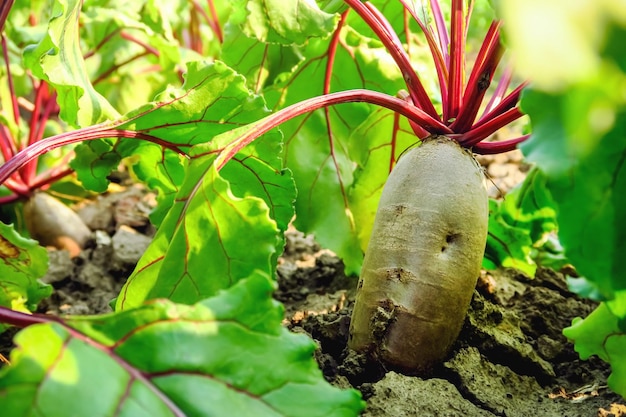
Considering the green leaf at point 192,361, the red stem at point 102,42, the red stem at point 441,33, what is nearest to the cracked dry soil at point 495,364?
the green leaf at point 192,361

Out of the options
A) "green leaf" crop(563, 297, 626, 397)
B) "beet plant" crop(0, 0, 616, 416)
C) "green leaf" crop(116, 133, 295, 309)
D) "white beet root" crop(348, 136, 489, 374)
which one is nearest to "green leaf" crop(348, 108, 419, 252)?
"beet plant" crop(0, 0, 616, 416)

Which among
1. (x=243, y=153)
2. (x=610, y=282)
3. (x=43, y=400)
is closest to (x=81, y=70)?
(x=243, y=153)

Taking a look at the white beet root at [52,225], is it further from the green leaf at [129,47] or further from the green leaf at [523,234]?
the green leaf at [523,234]

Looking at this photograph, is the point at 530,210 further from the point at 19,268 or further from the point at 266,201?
the point at 19,268

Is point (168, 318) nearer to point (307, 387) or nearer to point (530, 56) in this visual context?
point (307, 387)

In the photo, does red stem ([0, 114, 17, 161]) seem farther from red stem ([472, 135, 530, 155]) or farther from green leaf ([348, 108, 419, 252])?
red stem ([472, 135, 530, 155])
